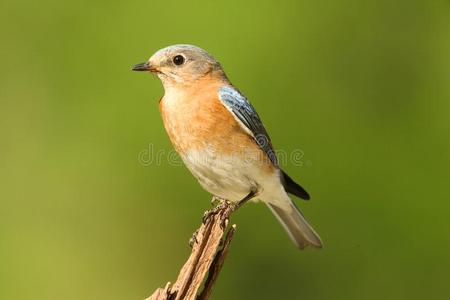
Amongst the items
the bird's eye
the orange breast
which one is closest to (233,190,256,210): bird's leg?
the orange breast

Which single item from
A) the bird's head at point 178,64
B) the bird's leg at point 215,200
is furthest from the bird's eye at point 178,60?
the bird's leg at point 215,200

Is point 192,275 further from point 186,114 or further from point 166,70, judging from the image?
point 166,70

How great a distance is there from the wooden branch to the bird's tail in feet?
3.92

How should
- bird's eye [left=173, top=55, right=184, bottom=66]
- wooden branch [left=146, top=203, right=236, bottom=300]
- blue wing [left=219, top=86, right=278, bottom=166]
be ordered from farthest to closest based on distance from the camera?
bird's eye [left=173, top=55, right=184, bottom=66] → blue wing [left=219, top=86, right=278, bottom=166] → wooden branch [left=146, top=203, right=236, bottom=300]

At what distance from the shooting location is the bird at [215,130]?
459 centimetres

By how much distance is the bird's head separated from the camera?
4.82m

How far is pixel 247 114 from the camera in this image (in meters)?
4.81

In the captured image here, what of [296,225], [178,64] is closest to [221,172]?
[178,64]

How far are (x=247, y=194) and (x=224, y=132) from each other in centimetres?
56

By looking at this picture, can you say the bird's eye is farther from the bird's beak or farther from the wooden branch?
the wooden branch

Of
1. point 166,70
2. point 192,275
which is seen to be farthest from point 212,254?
point 166,70

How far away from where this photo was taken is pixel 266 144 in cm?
497

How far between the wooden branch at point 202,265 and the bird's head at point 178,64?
1223 mm

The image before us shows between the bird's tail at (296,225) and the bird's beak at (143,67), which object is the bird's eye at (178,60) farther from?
the bird's tail at (296,225)
